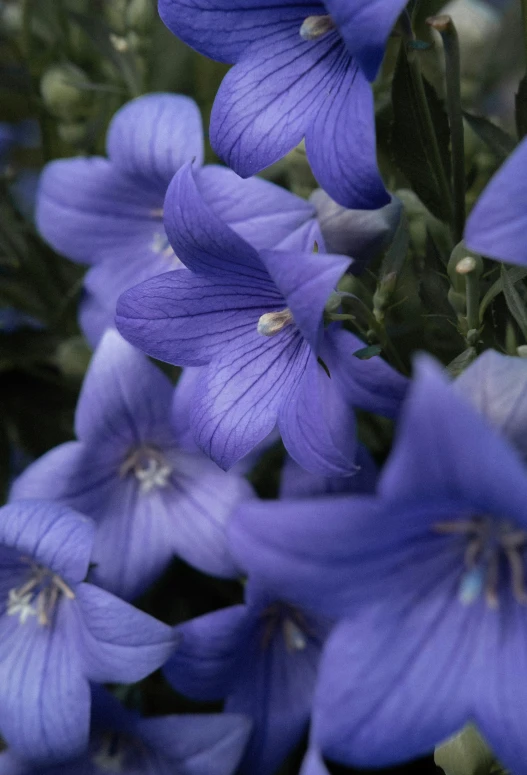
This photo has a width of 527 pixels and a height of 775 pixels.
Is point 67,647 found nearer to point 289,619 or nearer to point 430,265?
point 289,619

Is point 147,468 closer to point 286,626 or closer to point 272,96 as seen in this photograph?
point 286,626

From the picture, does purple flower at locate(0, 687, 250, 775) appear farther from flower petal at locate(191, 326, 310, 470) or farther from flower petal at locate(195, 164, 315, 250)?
flower petal at locate(195, 164, 315, 250)

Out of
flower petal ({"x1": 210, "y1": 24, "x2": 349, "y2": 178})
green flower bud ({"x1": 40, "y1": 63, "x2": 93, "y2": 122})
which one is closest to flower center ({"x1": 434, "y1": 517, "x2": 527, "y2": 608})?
flower petal ({"x1": 210, "y1": 24, "x2": 349, "y2": 178})

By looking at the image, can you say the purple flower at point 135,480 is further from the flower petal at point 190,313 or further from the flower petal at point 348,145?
the flower petal at point 348,145

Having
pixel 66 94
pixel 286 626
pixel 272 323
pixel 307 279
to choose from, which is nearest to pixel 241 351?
pixel 272 323

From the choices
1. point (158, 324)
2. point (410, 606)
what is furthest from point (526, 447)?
point (158, 324)

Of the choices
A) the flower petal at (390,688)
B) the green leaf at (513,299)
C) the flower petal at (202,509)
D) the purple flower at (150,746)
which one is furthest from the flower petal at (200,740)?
the green leaf at (513,299)

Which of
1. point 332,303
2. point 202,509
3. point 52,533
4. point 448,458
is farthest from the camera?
point 202,509
